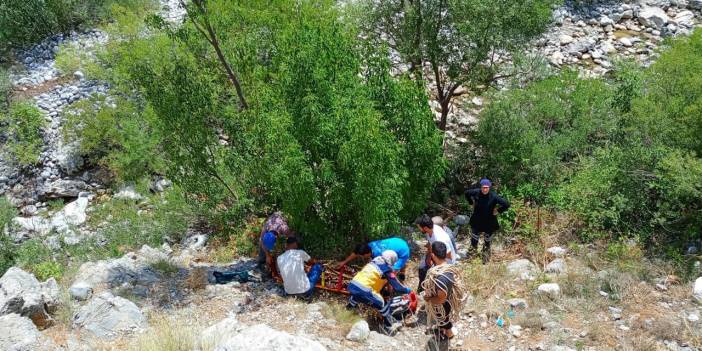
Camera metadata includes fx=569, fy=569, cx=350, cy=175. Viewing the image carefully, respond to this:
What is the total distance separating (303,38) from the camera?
780 centimetres

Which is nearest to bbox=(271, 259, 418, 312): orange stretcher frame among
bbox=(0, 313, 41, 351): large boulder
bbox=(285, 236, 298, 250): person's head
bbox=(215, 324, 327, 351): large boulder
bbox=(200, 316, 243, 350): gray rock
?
bbox=(285, 236, 298, 250): person's head

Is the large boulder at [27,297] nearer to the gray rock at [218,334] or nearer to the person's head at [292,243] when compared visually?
the gray rock at [218,334]

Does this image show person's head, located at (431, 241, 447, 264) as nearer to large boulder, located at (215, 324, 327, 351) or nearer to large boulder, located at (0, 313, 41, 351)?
large boulder, located at (215, 324, 327, 351)

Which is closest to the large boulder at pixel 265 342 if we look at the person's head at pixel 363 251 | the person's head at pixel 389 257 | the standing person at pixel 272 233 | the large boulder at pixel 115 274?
the person's head at pixel 389 257

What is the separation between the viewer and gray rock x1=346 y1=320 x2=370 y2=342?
633 centimetres

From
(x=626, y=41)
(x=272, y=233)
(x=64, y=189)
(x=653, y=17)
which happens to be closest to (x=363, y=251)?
(x=272, y=233)

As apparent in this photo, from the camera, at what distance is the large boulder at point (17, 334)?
19.7 ft

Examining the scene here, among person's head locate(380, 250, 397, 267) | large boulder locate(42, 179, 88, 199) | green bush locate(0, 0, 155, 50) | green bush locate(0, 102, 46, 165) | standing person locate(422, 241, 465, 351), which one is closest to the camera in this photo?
standing person locate(422, 241, 465, 351)

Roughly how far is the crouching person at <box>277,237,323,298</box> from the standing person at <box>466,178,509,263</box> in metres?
2.48

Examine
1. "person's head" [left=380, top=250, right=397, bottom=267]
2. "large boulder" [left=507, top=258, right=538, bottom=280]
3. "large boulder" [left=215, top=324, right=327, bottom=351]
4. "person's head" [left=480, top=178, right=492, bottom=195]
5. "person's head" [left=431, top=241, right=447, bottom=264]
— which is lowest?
"large boulder" [left=507, top=258, right=538, bottom=280]

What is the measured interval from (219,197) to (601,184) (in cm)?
596

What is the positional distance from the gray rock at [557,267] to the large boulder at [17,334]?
6374 millimetres

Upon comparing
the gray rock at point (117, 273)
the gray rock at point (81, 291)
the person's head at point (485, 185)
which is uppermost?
the person's head at point (485, 185)

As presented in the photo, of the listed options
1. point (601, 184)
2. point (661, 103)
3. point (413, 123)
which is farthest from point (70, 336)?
point (661, 103)
